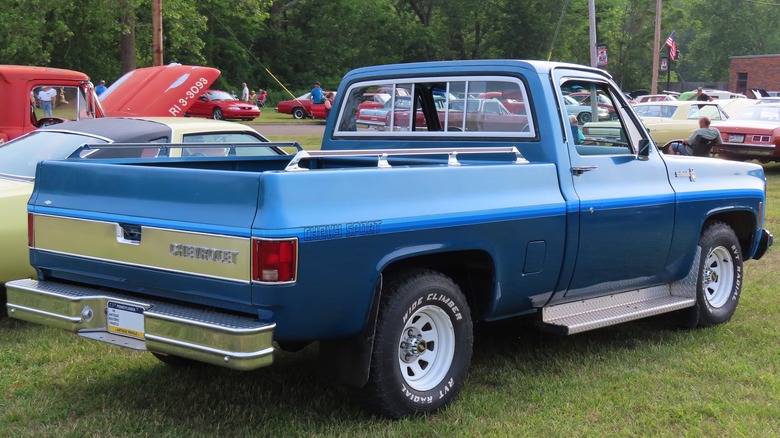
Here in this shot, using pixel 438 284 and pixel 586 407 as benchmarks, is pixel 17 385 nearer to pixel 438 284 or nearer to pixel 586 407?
pixel 438 284

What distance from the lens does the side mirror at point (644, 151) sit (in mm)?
5961

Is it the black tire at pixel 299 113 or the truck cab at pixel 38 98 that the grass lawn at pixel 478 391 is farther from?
the black tire at pixel 299 113

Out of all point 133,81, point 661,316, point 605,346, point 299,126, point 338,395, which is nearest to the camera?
point 338,395

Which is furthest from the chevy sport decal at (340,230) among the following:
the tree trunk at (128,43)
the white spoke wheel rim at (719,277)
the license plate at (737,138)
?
the tree trunk at (128,43)

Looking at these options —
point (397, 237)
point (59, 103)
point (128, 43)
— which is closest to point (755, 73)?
point (128, 43)

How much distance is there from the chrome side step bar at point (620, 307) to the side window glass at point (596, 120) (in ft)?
3.22

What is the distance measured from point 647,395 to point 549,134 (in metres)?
1.62

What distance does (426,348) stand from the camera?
479 centimetres

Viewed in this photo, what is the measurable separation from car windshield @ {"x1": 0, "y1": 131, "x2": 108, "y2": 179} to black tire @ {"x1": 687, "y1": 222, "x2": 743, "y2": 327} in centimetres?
494

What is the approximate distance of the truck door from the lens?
5441 millimetres

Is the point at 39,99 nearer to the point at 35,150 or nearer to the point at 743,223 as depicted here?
the point at 35,150

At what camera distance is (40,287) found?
4754 mm

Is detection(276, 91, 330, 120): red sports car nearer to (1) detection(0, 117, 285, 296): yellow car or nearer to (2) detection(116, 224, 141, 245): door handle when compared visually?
(1) detection(0, 117, 285, 296): yellow car

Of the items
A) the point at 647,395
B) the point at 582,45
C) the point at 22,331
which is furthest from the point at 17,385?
the point at 582,45
